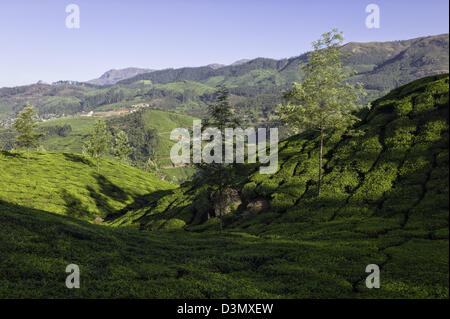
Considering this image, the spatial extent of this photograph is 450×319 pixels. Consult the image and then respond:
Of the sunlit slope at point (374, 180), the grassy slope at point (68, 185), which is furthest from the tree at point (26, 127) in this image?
the sunlit slope at point (374, 180)

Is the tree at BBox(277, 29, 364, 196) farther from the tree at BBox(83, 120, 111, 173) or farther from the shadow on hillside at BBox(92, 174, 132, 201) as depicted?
the tree at BBox(83, 120, 111, 173)

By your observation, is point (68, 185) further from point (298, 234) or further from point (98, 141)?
point (298, 234)

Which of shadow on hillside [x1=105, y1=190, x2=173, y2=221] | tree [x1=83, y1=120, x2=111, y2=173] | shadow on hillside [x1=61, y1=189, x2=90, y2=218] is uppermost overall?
tree [x1=83, y1=120, x2=111, y2=173]

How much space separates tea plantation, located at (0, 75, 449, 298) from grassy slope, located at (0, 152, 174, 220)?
3782cm

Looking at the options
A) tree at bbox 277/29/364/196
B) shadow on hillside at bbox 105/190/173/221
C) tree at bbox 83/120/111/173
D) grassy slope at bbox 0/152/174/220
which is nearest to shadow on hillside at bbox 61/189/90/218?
grassy slope at bbox 0/152/174/220

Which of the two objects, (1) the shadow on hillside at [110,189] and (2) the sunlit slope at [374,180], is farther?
(1) the shadow on hillside at [110,189]

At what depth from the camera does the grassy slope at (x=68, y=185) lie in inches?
3241

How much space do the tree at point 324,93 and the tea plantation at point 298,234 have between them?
9.79 m

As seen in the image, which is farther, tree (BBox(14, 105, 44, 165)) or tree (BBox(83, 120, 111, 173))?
tree (BBox(83, 120, 111, 173))

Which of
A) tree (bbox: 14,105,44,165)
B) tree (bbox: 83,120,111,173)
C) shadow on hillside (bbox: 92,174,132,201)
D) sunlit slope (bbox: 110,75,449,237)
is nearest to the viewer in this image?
sunlit slope (bbox: 110,75,449,237)

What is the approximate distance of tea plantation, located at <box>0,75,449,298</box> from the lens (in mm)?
18078

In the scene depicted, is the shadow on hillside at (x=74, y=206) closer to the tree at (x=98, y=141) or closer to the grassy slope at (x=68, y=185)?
the grassy slope at (x=68, y=185)

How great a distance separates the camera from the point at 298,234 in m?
33.0

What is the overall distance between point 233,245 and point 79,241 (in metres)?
15.3
